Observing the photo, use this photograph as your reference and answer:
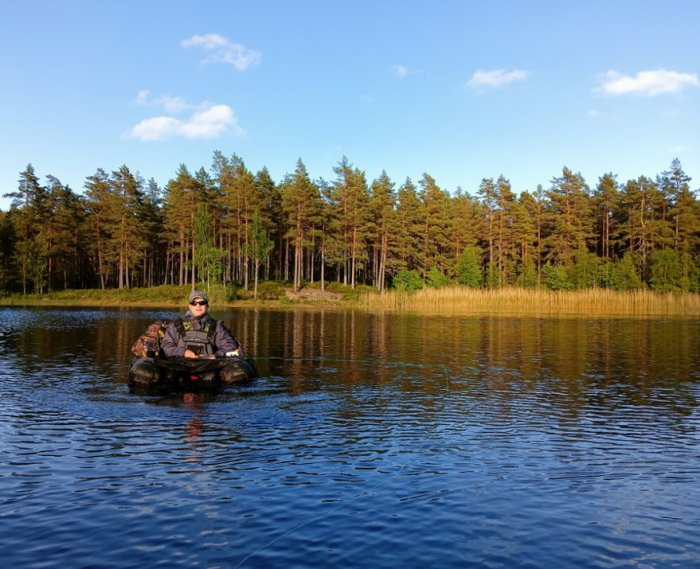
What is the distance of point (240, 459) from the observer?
9.66 m

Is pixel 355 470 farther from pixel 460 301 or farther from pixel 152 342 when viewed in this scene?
pixel 460 301

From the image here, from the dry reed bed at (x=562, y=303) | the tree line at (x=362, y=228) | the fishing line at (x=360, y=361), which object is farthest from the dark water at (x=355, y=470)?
the tree line at (x=362, y=228)

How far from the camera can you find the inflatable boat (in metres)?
15.2

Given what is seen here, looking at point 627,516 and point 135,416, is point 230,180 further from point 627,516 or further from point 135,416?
point 627,516

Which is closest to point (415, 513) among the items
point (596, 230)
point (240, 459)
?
point (240, 459)

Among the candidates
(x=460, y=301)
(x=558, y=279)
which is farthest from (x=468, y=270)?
(x=460, y=301)

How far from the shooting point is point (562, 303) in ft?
186

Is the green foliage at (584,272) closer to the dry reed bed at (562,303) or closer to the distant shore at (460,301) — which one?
the distant shore at (460,301)

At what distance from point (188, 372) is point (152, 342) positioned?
1.87 metres

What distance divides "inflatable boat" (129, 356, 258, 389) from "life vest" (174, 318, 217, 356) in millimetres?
658

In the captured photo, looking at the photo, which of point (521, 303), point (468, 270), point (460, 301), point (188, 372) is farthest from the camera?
point (468, 270)

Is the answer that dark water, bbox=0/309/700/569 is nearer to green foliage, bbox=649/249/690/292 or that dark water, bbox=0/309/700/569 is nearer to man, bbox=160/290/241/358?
man, bbox=160/290/241/358

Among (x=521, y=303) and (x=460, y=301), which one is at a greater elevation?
(x=460, y=301)

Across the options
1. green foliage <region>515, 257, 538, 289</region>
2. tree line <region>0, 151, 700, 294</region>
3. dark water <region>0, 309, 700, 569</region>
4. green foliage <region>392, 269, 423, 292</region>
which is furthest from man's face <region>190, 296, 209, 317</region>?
green foliage <region>515, 257, 538, 289</region>
